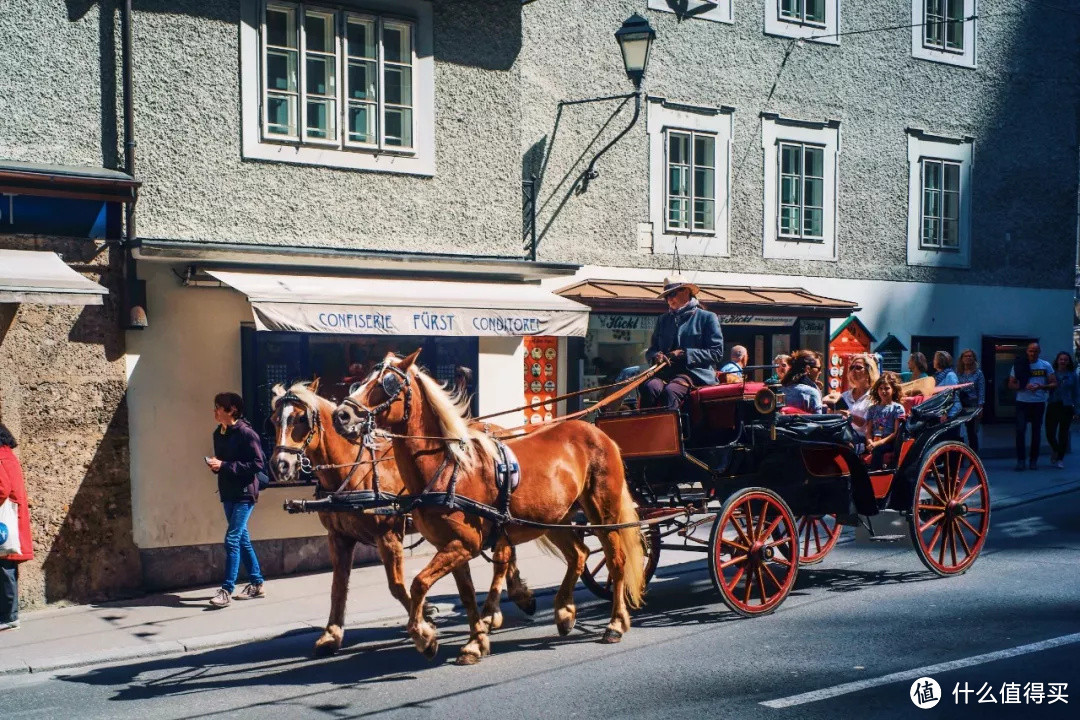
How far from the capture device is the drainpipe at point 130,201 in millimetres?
10438

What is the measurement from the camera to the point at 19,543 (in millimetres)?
9047

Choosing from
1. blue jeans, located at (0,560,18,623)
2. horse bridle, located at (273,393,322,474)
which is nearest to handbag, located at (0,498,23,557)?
blue jeans, located at (0,560,18,623)

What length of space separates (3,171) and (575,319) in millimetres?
5374

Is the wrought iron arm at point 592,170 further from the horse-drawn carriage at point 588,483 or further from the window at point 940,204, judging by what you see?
the window at point 940,204

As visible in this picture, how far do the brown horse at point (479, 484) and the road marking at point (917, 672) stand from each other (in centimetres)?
181

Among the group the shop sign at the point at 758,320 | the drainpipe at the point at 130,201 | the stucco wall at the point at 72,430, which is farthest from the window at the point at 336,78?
the shop sign at the point at 758,320

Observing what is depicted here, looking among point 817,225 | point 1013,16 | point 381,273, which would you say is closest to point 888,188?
point 817,225

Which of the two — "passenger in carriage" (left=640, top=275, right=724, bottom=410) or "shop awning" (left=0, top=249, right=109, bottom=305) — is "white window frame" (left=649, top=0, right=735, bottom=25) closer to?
"passenger in carriage" (left=640, top=275, right=724, bottom=410)

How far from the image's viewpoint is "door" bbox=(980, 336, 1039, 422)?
750 inches

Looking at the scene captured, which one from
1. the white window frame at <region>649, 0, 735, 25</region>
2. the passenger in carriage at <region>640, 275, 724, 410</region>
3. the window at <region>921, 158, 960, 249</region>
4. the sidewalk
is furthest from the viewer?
the window at <region>921, 158, 960, 249</region>

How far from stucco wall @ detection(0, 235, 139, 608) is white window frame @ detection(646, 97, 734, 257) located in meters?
7.24

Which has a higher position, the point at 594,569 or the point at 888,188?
the point at 888,188

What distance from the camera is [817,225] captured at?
1705cm

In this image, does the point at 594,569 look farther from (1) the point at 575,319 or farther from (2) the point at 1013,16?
(2) the point at 1013,16
